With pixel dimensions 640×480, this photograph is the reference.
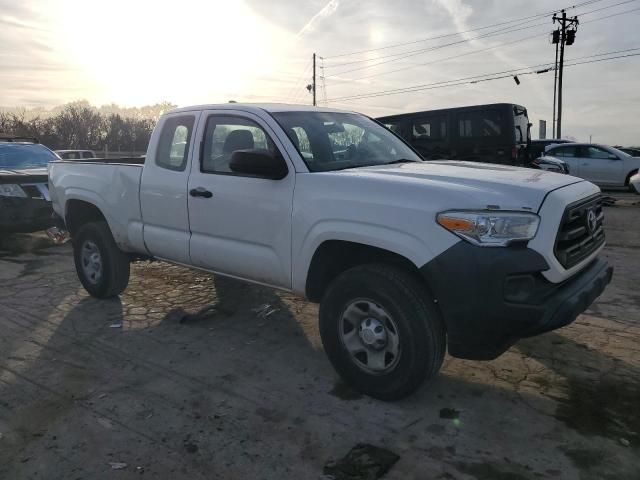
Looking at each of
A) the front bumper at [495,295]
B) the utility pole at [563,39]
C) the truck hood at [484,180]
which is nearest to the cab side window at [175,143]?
the truck hood at [484,180]

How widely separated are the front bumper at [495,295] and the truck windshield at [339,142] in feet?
4.28

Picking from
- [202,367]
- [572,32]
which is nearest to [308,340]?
[202,367]

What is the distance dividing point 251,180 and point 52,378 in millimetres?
2003

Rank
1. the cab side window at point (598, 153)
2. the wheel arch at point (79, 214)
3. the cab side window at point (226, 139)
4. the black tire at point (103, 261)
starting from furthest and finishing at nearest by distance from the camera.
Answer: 1. the cab side window at point (598, 153)
2. the wheel arch at point (79, 214)
3. the black tire at point (103, 261)
4. the cab side window at point (226, 139)

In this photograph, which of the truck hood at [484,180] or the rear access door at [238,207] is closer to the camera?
the truck hood at [484,180]

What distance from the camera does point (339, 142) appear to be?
4.26 metres

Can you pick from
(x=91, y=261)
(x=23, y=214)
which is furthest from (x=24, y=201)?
(x=91, y=261)

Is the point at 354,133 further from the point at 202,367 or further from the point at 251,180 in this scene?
the point at 202,367

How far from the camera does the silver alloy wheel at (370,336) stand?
3.36 m

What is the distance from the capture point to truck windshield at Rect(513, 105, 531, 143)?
11.7m

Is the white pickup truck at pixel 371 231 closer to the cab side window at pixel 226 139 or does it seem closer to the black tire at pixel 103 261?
the cab side window at pixel 226 139

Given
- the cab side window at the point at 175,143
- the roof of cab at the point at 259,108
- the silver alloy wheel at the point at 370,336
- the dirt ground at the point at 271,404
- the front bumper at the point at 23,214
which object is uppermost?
the roof of cab at the point at 259,108

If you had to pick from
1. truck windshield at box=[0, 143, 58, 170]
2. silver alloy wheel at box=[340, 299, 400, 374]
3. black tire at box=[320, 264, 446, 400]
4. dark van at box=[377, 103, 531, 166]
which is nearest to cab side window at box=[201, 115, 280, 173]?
black tire at box=[320, 264, 446, 400]

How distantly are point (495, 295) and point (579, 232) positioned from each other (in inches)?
34.3
